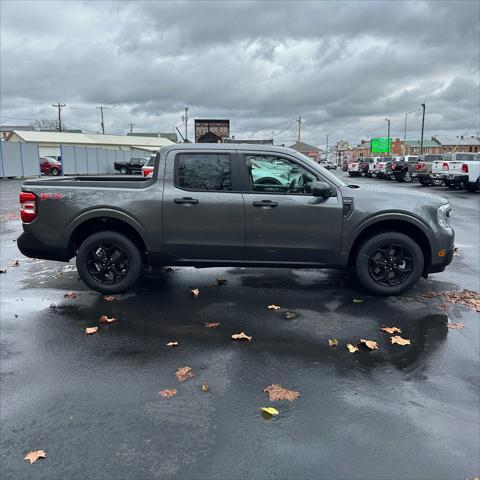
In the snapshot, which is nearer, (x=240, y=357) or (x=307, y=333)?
(x=240, y=357)

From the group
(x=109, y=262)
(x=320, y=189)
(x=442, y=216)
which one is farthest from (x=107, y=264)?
(x=442, y=216)

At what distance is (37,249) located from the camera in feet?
18.3

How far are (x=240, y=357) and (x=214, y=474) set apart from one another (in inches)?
58.3

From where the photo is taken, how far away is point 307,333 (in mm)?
4559

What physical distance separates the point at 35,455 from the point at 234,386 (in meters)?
1.45

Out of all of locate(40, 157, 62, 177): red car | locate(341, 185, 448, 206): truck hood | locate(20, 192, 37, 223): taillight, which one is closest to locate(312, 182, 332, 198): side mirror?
locate(341, 185, 448, 206): truck hood

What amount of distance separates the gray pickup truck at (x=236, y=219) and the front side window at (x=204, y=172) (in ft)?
0.04

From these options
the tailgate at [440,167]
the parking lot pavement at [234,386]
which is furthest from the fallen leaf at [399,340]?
the tailgate at [440,167]

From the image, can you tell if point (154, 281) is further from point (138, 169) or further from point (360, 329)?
point (138, 169)

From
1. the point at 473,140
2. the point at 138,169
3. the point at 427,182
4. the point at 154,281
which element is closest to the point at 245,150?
the point at 154,281

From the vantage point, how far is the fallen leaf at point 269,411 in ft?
10.3

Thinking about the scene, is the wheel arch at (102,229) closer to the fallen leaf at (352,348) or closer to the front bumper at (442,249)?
the fallen leaf at (352,348)

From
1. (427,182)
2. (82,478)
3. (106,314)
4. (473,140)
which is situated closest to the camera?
(82,478)

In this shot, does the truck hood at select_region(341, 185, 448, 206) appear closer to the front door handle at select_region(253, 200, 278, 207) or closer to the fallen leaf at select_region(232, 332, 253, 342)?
the front door handle at select_region(253, 200, 278, 207)
